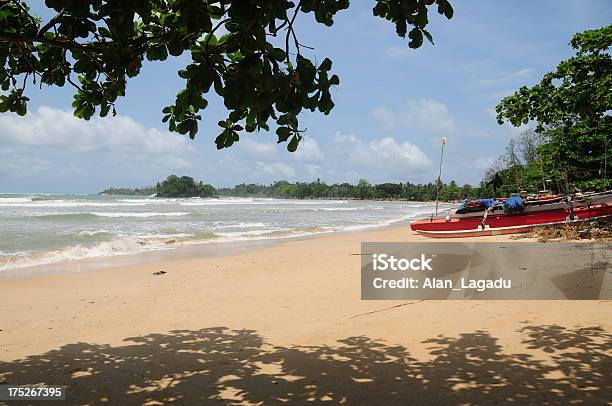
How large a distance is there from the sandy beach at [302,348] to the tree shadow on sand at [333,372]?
0.01 metres

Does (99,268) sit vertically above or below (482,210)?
below

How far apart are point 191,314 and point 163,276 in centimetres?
371

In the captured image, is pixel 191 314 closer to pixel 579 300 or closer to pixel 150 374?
pixel 150 374

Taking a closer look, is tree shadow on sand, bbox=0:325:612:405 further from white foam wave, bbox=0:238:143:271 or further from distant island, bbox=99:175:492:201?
distant island, bbox=99:175:492:201

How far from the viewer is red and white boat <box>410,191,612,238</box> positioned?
13203 mm

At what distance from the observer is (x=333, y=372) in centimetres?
389

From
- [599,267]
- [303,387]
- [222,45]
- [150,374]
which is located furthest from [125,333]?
[599,267]

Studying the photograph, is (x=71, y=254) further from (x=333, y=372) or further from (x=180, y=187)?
(x=180, y=187)

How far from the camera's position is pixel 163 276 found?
9641 mm

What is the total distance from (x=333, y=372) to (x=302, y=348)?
2.49 feet

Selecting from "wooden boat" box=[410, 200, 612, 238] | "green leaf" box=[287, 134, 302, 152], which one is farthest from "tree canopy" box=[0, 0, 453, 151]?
"wooden boat" box=[410, 200, 612, 238]

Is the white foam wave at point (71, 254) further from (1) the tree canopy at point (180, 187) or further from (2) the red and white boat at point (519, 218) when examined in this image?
(1) the tree canopy at point (180, 187)

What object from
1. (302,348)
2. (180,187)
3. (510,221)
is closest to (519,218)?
(510,221)

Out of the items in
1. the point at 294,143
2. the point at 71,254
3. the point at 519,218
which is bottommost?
the point at 71,254
